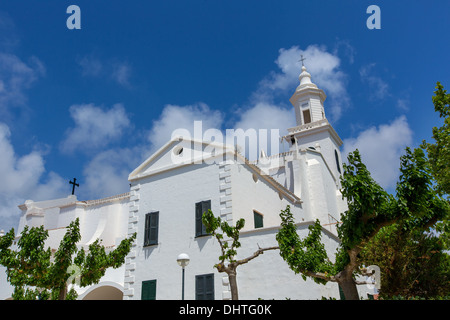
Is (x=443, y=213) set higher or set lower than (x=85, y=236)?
lower

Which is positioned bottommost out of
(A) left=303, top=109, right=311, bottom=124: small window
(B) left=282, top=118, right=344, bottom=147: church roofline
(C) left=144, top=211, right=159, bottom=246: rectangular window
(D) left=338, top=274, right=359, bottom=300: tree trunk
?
(D) left=338, top=274, right=359, bottom=300: tree trunk

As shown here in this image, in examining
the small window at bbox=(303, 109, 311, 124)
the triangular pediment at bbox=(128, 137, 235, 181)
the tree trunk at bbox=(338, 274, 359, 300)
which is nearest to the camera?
the tree trunk at bbox=(338, 274, 359, 300)

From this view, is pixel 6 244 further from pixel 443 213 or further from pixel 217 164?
pixel 443 213

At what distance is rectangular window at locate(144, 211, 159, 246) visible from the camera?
718 inches

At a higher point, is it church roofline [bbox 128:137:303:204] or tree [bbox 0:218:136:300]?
church roofline [bbox 128:137:303:204]

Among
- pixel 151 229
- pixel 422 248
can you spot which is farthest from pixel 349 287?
pixel 422 248

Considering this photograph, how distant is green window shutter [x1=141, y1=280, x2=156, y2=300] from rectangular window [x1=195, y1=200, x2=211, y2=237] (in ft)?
10.3

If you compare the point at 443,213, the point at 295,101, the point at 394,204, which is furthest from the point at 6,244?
the point at 295,101

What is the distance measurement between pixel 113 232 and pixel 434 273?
2322 cm

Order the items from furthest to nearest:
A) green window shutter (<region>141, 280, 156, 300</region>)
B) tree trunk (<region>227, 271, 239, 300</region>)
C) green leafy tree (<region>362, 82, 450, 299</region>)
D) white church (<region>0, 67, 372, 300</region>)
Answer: green window shutter (<region>141, 280, 156, 300</region>), white church (<region>0, 67, 372, 300</region>), green leafy tree (<region>362, 82, 450, 299</region>), tree trunk (<region>227, 271, 239, 300</region>)

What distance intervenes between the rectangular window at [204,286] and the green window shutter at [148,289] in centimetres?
235

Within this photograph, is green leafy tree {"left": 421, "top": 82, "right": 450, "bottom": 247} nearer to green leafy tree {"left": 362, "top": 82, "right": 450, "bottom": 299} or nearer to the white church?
green leafy tree {"left": 362, "top": 82, "right": 450, "bottom": 299}

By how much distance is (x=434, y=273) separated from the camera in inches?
895

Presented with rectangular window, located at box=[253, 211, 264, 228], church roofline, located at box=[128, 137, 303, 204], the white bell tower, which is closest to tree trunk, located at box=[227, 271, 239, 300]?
rectangular window, located at box=[253, 211, 264, 228]
